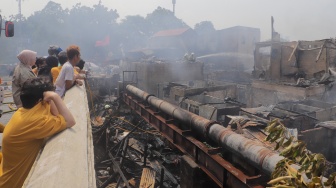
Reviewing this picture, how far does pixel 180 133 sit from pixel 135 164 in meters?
2.46

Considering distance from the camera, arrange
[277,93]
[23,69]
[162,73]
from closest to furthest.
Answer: [23,69] → [277,93] → [162,73]

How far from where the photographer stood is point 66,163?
2.01m

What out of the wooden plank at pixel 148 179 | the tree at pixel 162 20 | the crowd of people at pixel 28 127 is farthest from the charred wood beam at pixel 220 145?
the tree at pixel 162 20

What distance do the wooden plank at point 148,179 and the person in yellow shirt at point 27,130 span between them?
374 centimetres

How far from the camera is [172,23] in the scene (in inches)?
2601

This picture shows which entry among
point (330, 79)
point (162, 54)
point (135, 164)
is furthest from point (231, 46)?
point (135, 164)

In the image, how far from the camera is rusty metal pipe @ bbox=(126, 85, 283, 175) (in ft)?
10.9

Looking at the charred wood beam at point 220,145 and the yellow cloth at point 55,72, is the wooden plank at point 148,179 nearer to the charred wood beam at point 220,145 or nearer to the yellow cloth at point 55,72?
the charred wood beam at point 220,145

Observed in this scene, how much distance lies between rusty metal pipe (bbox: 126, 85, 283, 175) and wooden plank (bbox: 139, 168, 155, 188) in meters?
1.57

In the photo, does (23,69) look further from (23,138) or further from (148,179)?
(148,179)

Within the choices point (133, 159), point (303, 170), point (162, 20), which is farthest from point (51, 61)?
point (162, 20)

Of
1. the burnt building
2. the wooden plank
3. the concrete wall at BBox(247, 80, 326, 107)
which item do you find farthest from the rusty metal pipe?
the burnt building

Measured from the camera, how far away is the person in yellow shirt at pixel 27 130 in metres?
2.33

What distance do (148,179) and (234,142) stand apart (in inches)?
117
